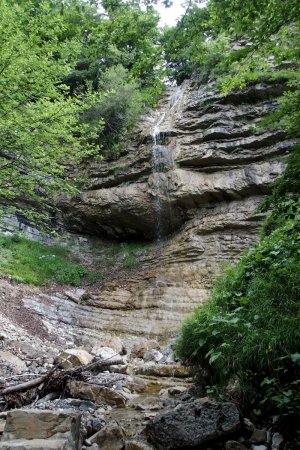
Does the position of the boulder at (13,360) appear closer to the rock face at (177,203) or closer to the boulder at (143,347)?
the boulder at (143,347)

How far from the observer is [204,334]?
14.5 feet

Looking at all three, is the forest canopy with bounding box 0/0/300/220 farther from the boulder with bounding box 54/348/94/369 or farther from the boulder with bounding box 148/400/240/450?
the boulder with bounding box 54/348/94/369

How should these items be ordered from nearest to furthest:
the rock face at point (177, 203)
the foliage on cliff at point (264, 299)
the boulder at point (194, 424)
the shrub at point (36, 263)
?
the boulder at point (194, 424) < the foliage on cliff at point (264, 299) < the rock face at point (177, 203) < the shrub at point (36, 263)

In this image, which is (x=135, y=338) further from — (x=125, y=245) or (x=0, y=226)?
(x=0, y=226)

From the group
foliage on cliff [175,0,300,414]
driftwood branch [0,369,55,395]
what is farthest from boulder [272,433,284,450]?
driftwood branch [0,369,55,395]

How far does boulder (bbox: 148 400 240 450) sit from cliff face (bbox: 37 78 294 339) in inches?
271

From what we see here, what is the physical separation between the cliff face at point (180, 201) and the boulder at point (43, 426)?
7149 mm

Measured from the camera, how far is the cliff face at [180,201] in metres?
11.3

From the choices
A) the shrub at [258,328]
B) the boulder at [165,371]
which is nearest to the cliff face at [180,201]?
the boulder at [165,371]

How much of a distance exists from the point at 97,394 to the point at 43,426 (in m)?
2.11

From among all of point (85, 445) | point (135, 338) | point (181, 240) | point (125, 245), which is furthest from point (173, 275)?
point (85, 445)

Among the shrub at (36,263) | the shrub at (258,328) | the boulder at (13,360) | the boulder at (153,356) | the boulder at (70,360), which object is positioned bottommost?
the boulder at (153,356)

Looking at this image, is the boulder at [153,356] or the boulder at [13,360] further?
the boulder at [153,356]

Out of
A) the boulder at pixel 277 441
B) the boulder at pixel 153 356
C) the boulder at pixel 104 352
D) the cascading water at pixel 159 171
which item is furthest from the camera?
the cascading water at pixel 159 171
